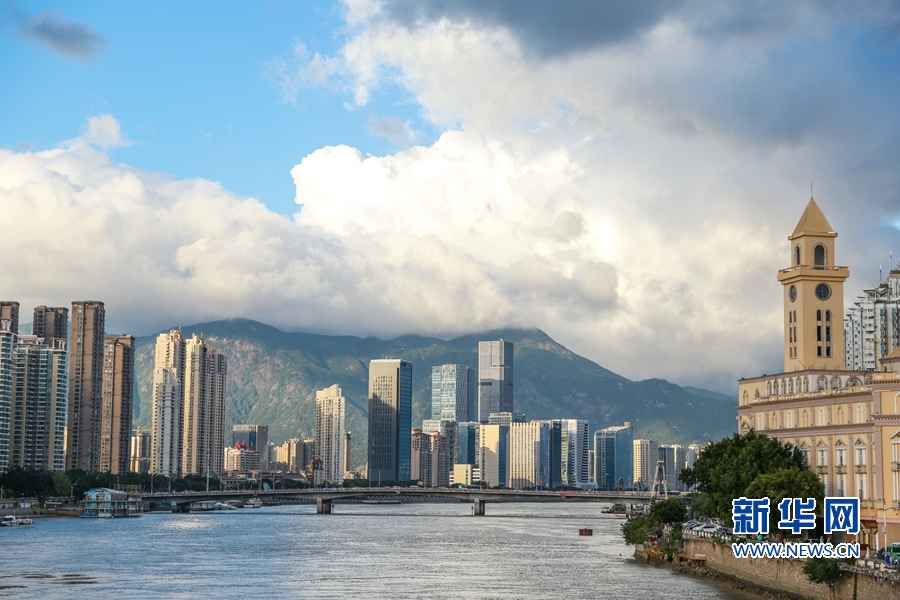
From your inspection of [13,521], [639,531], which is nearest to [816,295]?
[639,531]

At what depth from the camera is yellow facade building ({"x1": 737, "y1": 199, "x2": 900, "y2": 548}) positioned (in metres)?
81.2

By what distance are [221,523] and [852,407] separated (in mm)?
131165

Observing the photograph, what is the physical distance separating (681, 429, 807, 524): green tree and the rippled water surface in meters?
6.86

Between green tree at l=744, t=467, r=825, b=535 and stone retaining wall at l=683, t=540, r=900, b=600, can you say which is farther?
green tree at l=744, t=467, r=825, b=535

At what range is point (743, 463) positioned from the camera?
90.6 m

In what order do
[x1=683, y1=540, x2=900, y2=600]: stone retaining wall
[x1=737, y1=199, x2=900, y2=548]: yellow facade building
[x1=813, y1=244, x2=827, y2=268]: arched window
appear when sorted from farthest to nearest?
[x1=813, y1=244, x2=827, y2=268]: arched window → [x1=737, y1=199, x2=900, y2=548]: yellow facade building → [x1=683, y1=540, x2=900, y2=600]: stone retaining wall

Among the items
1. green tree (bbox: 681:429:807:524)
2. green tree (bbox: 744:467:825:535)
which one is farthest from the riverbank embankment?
green tree (bbox: 681:429:807:524)

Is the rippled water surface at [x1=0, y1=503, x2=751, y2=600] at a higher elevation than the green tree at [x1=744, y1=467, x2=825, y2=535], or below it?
below

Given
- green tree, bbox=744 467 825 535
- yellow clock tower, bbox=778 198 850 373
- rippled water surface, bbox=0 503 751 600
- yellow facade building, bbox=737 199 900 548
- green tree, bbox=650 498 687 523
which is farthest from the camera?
green tree, bbox=650 498 687 523

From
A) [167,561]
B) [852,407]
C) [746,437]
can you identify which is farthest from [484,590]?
[167,561]

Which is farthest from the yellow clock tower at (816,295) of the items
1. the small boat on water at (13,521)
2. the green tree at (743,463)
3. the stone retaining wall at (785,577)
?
the small boat on water at (13,521)

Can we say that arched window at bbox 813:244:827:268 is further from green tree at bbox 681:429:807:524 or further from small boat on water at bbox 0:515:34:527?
small boat on water at bbox 0:515:34:527

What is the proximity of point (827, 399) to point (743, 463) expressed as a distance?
778 cm

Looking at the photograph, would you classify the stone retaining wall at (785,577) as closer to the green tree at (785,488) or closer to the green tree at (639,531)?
the green tree at (785,488)
